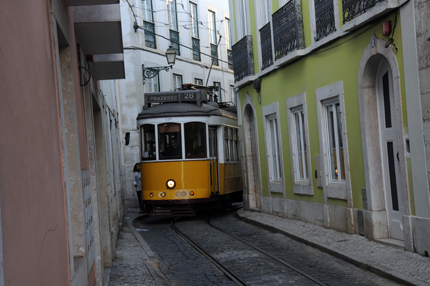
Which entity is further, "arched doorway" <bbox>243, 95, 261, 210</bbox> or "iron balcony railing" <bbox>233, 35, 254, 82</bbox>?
"arched doorway" <bbox>243, 95, 261, 210</bbox>

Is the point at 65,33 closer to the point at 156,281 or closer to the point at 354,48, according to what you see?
the point at 156,281

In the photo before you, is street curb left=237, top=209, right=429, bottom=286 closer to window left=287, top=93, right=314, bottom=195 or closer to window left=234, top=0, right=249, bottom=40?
window left=287, top=93, right=314, bottom=195

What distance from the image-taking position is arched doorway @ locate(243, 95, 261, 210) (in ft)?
58.6

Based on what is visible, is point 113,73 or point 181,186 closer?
point 113,73

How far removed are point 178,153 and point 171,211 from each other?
5.17ft

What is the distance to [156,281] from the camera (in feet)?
25.4

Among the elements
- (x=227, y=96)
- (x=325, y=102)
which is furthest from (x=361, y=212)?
(x=227, y=96)

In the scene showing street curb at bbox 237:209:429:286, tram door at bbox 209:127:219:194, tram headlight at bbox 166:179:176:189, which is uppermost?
tram door at bbox 209:127:219:194

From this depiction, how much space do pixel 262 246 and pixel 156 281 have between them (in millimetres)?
3379

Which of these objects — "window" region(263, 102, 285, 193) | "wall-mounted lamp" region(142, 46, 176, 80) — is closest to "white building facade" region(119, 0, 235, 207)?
"wall-mounted lamp" region(142, 46, 176, 80)

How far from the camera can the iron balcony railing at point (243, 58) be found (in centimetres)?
1677

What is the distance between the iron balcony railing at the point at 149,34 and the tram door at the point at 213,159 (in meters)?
10.3

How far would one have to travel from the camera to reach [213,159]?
53.4 feet

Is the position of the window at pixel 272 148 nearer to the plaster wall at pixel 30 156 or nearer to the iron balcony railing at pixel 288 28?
the iron balcony railing at pixel 288 28
